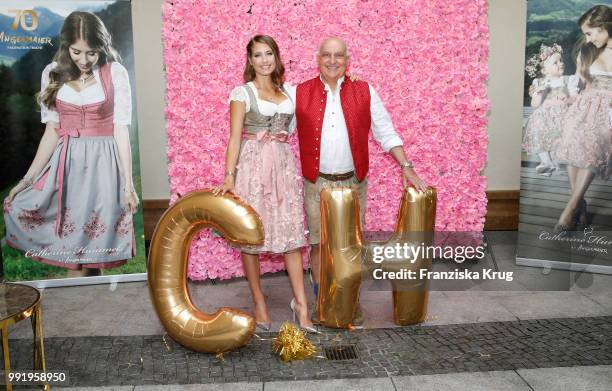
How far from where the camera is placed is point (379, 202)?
14.1 ft

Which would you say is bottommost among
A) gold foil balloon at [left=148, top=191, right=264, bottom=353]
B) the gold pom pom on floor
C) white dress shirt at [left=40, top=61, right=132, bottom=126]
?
the gold pom pom on floor

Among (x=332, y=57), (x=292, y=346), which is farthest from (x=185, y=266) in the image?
(x=332, y=57)

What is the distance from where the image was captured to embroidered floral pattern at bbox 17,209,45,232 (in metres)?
4.03

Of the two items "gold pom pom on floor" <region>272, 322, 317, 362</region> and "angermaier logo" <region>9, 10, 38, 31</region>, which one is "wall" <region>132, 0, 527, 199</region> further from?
"gold pom pom on floor" <region>272, 322, 317, 362</region>

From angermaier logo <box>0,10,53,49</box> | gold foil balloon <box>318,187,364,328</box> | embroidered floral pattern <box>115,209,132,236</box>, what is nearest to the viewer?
gold foil balloon <box>318,187,364,328</box>

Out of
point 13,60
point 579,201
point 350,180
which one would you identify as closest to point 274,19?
point 350,180

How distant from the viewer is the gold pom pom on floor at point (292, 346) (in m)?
2.95

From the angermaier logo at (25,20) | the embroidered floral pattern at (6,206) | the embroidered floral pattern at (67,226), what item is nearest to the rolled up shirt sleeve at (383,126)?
the embroidered floral pattern at (67,226)

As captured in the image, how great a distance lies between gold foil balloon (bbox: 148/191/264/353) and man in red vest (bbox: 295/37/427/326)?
0.63m

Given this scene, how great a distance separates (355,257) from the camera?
3.18m

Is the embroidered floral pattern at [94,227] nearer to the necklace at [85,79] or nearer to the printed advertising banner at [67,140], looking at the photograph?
the printed advertising banner at [67,140]

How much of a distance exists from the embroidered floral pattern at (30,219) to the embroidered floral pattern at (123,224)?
19.8 inches

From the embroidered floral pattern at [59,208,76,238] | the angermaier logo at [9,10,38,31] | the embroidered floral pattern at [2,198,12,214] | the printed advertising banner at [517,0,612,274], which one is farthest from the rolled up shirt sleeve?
the embroidered floral pattern at [2,198,12,214]

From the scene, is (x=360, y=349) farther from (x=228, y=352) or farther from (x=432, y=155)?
(x=432, y=155)
